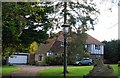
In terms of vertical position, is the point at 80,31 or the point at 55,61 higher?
the point at 80,31

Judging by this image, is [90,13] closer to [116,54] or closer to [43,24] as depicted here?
[43,24]

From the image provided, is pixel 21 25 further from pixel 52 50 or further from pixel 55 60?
pixel 52 50

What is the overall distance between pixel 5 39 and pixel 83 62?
37.4m

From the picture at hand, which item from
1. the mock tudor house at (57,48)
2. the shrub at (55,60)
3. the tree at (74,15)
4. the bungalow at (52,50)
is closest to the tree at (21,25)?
the tree at (74,15)

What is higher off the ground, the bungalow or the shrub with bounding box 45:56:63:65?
the bungalow

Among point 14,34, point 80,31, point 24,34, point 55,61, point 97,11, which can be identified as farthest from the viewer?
point 55,61

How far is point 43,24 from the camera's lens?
98.6ft

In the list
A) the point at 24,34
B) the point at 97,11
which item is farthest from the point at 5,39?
the point at 97,11

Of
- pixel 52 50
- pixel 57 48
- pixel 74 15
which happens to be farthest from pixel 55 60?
pixel 74 15

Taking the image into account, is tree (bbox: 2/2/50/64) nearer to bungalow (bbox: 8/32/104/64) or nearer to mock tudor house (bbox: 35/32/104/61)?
mock tudor house (bbox: 35/32/104/61)

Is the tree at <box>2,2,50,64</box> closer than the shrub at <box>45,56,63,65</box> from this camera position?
Yes

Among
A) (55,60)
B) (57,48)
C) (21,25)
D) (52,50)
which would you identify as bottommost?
(55,60)

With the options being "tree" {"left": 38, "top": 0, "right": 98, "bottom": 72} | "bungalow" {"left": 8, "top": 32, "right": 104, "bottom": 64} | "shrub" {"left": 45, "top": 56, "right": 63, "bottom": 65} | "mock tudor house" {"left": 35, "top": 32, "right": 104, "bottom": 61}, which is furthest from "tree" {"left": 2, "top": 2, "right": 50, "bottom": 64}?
"bungalow" {"left": 8, "top": 32, "right": 104, "bottom": 64}

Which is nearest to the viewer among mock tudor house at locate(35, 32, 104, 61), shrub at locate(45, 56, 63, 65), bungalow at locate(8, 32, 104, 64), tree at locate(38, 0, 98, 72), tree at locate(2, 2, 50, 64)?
tree at locate(2, 2, 50, 64)
